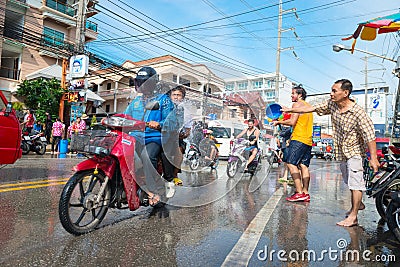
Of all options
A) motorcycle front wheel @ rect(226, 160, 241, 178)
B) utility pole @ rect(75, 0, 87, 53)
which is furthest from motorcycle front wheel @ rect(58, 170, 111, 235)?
utility pole @ rect(75, 0, 87, 53)

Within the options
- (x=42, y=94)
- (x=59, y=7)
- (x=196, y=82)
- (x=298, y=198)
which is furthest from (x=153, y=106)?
(x=59, y=7)

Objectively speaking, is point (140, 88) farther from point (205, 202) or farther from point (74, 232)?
point (205, 202)

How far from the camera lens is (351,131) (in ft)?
13.0

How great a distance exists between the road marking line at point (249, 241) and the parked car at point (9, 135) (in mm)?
4136

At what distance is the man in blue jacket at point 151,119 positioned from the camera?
345cm

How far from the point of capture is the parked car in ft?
16.3

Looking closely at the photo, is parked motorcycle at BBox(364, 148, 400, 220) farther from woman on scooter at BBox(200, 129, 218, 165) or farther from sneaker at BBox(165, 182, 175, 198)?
woman on scooter at BBox(200, 129, 218, 165)

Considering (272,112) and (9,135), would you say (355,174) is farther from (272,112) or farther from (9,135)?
(9,135)

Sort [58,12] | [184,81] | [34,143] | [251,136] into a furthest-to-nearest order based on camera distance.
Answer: [58,12]
[34,143]
[251,136]
[184,81]

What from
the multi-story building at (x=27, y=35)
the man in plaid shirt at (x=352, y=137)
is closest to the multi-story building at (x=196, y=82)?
the man in plaid shirt at (x=352, y=137)

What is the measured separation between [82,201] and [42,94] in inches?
688

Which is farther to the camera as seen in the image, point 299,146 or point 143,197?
point 299,146

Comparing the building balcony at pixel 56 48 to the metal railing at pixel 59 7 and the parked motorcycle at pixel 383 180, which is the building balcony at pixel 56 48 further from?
the parked motorcycle at pixel 383 180

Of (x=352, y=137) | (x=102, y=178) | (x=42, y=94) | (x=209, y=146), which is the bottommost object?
(x=102, y=178)
